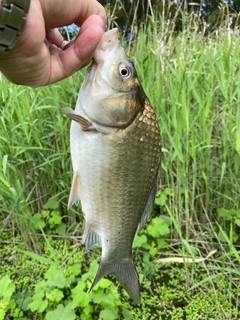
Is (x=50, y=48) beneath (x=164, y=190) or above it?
above

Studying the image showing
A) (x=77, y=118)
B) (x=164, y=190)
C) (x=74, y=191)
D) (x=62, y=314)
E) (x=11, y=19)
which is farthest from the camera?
(x=164, y=190)

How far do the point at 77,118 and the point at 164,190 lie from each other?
151 cm

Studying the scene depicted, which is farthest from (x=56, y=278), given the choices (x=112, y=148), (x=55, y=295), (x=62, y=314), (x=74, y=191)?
(x=112, y=148)

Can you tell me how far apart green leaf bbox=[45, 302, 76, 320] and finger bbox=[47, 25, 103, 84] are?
1255mm

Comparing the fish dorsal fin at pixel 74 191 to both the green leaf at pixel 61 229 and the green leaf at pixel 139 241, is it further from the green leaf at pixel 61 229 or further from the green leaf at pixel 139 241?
the green leaf at pixel 61 229

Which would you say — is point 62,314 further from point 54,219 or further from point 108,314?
point 54,219

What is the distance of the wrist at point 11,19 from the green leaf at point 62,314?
143 centimetres

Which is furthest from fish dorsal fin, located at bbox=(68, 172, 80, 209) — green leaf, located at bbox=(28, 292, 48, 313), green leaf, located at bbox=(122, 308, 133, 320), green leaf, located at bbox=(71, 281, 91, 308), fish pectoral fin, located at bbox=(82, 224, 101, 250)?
green leaf, located at bbox=(122, 308, 133, 320)

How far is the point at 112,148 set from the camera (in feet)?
3.75

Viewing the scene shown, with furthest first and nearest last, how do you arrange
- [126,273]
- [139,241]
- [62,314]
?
[139,241] < [62,314] < [126,273]

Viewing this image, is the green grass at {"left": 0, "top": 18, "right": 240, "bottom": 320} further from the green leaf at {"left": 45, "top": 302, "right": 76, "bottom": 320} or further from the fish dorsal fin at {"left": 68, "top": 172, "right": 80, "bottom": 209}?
the fish dorsal fin at {"left": 68, "top": 172, "right": 80, "bottom": 209}

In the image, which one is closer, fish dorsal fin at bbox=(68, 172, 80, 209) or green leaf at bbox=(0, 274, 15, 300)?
fish dorsal fin at bbox=(68, 172, 80, 209)

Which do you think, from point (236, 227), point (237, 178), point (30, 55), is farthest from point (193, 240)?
point (30, 55)

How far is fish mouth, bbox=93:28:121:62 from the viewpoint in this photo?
3.58ft
